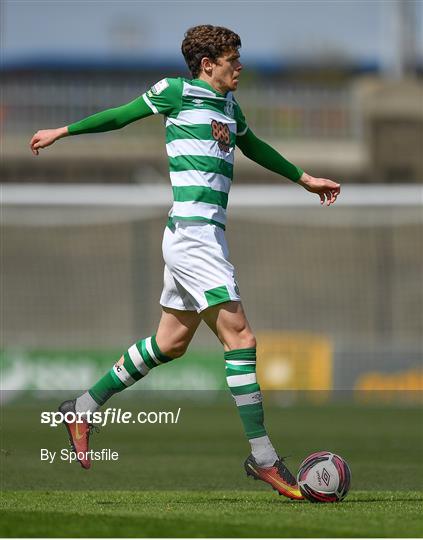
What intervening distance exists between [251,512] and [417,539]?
126 centimetres

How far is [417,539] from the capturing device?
18.2ft

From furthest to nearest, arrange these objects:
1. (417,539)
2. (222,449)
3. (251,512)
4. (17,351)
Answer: (17,351) → (222,449) → (251,512) → (417,539)

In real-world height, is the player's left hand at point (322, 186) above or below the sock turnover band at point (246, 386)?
above

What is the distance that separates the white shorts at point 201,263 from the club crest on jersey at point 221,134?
0.45 metres

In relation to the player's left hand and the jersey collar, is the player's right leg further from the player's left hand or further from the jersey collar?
the jersey collar

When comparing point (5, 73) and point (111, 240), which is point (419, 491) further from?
point (5, 73)

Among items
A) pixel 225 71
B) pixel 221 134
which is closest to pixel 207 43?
pixel 225 71

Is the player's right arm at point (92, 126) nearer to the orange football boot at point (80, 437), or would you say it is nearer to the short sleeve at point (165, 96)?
the short sleeve at point (165, 96)

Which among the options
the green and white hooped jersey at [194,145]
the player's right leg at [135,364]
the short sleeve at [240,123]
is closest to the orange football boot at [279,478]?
the player's right leg at [135,364]

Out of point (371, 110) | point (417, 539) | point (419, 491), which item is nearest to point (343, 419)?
point (419, 491)

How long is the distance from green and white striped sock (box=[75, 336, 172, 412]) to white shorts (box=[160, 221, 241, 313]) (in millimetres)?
419

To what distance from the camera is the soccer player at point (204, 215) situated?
7098mm

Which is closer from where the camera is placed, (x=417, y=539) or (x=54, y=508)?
(x=417, y=539)

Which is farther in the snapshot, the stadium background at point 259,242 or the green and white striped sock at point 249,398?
the stadium background at point 259,242
